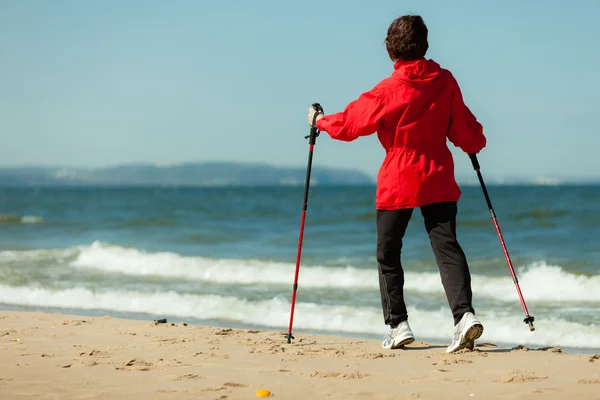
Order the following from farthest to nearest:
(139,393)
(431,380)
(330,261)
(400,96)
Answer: (330,261)
(400,96)
(431,380)
(139,393)

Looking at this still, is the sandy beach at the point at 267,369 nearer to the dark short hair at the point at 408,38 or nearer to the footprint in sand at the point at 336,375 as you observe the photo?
the footprint in sand at the point at 336,375

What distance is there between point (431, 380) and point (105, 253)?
456 inches

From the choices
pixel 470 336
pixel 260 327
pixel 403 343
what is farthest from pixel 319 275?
pixel 470 336

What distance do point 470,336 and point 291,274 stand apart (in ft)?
24.0

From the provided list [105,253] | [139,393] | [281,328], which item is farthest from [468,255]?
[139,393]

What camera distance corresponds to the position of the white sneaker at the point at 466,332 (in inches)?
189

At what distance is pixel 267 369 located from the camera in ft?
14.9

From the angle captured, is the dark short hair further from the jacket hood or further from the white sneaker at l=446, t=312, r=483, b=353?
the white sneaker at l=446, t=312, r=483, b=353

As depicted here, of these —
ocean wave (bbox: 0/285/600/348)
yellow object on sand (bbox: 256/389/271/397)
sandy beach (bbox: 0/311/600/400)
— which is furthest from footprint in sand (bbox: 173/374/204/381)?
ocean wave (bbox: 0/285/600/348)

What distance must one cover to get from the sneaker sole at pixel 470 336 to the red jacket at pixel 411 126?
0.80 m

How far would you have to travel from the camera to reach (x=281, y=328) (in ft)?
23.8

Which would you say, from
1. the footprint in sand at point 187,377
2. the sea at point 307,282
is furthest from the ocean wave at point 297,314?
the footprint in sand at point 187,377

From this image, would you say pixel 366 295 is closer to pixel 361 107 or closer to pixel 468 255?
pixel 361 107

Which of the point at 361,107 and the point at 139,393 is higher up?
the point at 361,107
